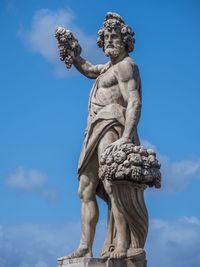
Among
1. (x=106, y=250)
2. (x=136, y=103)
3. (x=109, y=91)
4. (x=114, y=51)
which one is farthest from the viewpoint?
(x=114, y=51)

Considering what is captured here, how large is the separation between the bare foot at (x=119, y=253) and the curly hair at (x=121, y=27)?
384 centimetres

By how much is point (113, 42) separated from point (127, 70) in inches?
27.5

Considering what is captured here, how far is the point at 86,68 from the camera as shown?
13164mm

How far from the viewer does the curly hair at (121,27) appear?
1233cm

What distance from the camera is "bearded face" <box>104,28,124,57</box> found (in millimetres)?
12328

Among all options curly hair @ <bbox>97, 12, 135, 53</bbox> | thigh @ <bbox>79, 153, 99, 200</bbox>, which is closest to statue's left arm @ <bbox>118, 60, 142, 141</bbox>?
curly hair @ <bbox>97, 12, 135, 53</bbox>

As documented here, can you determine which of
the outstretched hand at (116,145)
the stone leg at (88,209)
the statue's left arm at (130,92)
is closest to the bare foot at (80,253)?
the stone leg at (88,209)

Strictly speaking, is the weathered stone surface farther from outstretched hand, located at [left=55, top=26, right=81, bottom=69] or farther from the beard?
outstretched hand, located at [left=55, top=26, right=81, bottom=69]

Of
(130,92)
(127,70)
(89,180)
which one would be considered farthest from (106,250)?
(127,70)

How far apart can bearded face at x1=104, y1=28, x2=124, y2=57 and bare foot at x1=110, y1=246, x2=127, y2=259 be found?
3.68m

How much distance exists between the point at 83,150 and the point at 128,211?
1.54 meters

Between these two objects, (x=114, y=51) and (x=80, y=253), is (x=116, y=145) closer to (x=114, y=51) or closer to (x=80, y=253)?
(x=114, y=51)

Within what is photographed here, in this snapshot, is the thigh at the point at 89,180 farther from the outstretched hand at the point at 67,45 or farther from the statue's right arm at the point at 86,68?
the outstretched hand at the point at 67,45

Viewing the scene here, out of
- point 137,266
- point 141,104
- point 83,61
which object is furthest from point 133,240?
point 83,61
